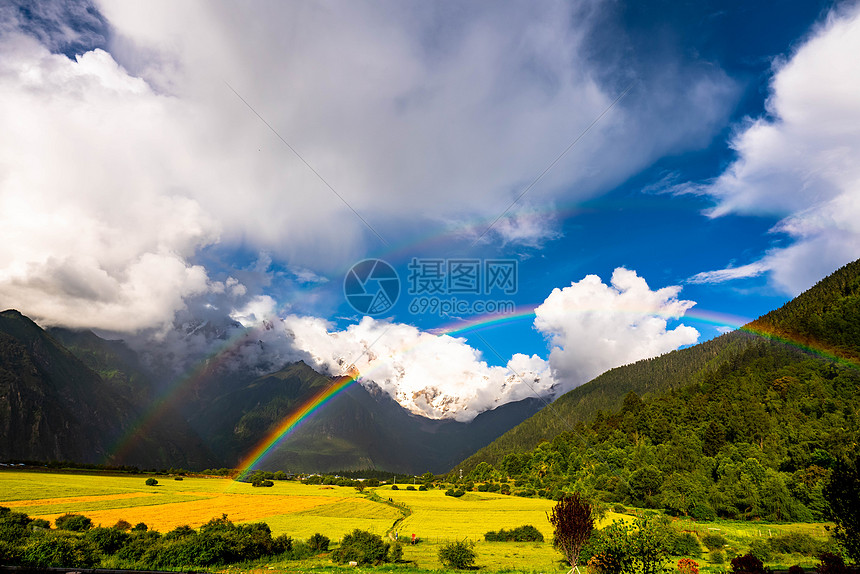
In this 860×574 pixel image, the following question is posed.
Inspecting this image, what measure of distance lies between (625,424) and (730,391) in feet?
122

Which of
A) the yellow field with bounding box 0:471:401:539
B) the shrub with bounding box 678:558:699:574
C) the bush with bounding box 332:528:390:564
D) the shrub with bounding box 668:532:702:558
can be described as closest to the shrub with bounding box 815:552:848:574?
the shrub with bounding box 678:558:699:574

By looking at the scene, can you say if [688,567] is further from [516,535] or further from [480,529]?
[480,529]

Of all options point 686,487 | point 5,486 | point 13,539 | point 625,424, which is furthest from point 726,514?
point 5,486

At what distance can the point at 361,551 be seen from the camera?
3584 cm

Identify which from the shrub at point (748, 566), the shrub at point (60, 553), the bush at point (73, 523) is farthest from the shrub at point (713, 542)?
the bush at point (73, 523)

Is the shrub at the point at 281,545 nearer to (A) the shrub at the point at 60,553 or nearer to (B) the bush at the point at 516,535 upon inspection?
(A) the shrub at the point at 60,553

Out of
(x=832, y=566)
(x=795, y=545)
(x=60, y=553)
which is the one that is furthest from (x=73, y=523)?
(x=795, y=545)

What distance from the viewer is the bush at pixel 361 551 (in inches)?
1395

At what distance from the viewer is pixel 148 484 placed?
285ft

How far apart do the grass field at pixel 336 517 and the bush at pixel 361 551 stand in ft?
4.57

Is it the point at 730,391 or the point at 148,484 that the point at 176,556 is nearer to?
the point at 148,484

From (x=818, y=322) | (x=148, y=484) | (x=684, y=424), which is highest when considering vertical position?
(x=818, y=322)

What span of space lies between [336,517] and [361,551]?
34.1 metres

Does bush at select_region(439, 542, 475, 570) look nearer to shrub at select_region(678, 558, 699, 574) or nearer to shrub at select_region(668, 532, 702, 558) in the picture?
shrub at select_region(678, 558, 699, 574)
